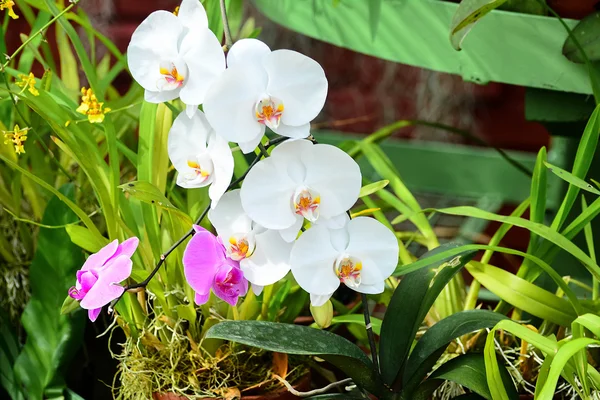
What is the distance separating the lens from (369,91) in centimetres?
199

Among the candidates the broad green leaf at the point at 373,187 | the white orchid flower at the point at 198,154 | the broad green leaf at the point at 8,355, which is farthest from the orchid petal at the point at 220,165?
the broad green leaf at the point at 8,355

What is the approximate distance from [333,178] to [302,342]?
13 centimetres

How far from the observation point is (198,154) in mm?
501

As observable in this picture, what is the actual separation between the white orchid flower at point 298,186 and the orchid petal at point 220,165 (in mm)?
19

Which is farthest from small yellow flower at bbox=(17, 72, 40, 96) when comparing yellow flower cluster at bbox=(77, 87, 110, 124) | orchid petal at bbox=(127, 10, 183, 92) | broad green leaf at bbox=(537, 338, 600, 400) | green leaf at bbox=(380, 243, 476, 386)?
broad green leaf at bbox=(537, 338, 600, 400)

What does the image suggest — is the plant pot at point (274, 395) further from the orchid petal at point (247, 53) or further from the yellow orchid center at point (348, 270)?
the orchid petal at point (247, 53)

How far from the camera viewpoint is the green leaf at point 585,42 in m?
0.66

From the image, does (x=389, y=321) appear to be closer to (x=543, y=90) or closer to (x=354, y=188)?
(x=354, y=188)

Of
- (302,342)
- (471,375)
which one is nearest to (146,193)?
(302,342)

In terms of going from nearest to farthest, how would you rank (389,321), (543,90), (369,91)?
(389,321) < (543,90) < (369,91)

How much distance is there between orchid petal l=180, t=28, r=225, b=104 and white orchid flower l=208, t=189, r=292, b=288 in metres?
0.07

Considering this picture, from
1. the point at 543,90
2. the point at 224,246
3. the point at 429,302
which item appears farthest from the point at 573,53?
the point at 224,246

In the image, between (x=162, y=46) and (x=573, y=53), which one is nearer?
(x=162, y=46)

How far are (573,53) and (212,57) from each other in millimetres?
374
